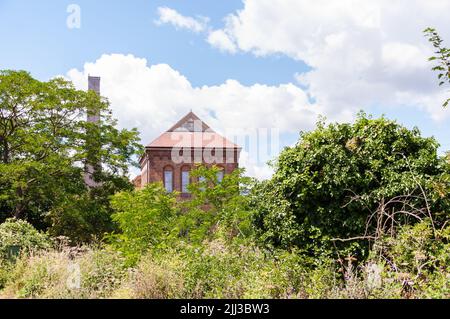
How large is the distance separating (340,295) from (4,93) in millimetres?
18472

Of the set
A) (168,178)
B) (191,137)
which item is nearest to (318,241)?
(191,137)

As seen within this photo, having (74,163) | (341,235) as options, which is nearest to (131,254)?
(341,235)

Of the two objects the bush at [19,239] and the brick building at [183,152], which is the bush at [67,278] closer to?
the bush at [19,239]

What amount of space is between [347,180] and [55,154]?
15113mm

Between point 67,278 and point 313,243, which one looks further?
point 313,243

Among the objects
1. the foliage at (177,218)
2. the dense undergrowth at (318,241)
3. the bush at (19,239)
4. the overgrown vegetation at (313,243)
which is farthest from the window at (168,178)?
the dense undergrowth at (318,241)

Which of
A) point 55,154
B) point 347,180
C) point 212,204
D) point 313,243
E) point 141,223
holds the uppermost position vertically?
point 55,154

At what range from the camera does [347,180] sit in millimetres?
9453

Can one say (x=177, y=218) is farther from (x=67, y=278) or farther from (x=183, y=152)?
(x=183, y=152)

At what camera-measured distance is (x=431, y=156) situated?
9516 millimetres

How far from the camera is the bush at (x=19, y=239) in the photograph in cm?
1295

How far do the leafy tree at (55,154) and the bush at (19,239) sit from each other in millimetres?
6504
